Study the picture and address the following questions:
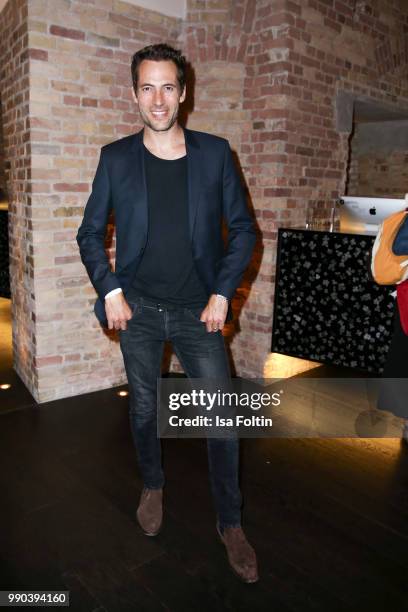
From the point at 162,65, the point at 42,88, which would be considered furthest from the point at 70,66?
the point at 162,65

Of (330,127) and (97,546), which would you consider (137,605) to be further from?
(330,127)

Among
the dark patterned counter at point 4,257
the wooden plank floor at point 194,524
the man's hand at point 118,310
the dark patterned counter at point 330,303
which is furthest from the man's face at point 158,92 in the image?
the dark patterned counter at point 4,257

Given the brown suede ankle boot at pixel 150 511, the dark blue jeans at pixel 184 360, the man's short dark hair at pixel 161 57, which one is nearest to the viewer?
the man's short dark hair at pixel 161 57

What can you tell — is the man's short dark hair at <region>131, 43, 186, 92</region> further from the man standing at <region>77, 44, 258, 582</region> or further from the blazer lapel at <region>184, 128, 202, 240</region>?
the blazer lapel at <region>184, 128, 202, 240</region>

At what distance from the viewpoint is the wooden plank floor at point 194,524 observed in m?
1.75

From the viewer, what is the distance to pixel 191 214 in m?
1.77

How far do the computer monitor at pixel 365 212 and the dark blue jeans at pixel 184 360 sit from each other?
6.26 ft

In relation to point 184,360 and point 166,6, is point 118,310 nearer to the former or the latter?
point 184,360

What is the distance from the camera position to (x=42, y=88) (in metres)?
2.95

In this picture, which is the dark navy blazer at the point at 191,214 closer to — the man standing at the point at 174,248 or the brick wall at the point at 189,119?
the man standing at the point at 174,248

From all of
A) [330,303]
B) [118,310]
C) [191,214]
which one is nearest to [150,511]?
[118,310]

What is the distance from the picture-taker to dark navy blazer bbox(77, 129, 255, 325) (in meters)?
1.78

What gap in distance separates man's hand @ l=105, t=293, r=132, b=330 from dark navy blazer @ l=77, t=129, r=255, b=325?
4 centimetres

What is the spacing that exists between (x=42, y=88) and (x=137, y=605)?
107 inches
